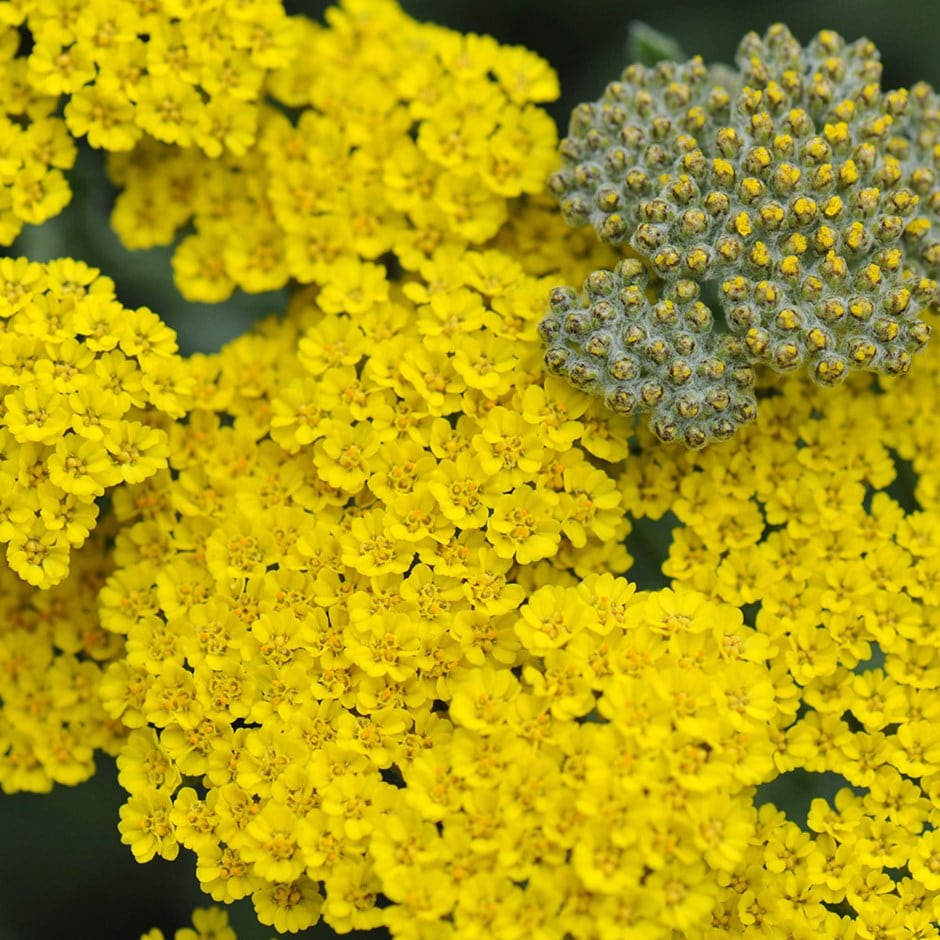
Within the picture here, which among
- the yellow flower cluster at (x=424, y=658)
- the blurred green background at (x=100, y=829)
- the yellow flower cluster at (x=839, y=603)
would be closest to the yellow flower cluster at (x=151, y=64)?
the blurred green background at (x=100, y=829)

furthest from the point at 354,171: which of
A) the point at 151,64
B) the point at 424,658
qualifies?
the point at 424,658

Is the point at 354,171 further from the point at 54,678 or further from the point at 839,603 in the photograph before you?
the point at 839,603

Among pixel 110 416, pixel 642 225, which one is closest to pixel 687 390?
pixel 642 225

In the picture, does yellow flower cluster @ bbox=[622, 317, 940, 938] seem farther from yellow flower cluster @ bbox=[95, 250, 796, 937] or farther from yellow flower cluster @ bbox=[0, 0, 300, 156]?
yellow flower cluster @ bbox=[0, 0, 300, 156]

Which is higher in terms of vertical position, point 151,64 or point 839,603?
point 151,64

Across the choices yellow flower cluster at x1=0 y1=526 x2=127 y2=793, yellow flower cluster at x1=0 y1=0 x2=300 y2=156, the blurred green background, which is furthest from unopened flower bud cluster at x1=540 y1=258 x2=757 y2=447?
yellow flower cluster at x1=0 y1=526 x2=127 y2=793

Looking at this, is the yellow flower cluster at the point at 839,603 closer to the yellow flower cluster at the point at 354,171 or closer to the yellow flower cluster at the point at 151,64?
the yellow flower cluster at the point at 354,171

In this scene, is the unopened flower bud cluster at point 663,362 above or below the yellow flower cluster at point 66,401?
above
